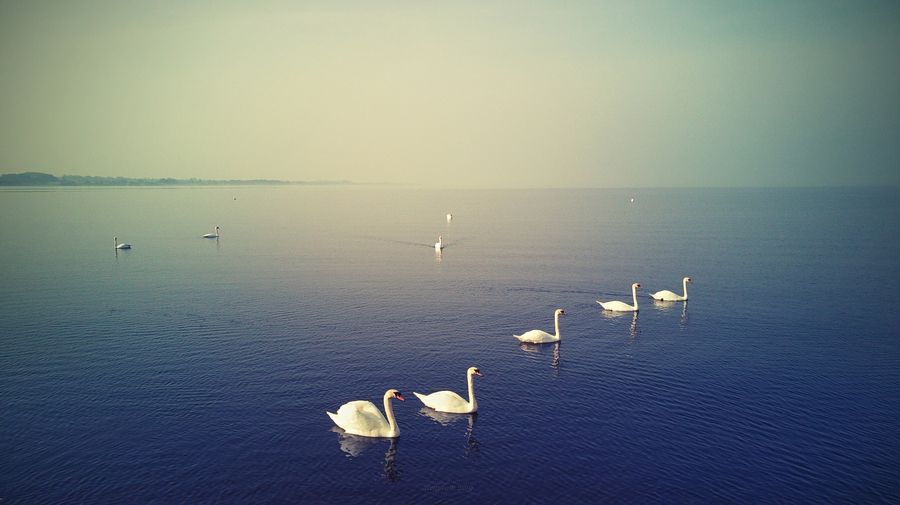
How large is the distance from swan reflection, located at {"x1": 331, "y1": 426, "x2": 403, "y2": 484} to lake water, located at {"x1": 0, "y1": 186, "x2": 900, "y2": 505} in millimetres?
136

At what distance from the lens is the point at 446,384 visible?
44469 mm

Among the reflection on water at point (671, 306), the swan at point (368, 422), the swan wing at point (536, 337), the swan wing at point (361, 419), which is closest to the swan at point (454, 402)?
the swan at point (368, 422)

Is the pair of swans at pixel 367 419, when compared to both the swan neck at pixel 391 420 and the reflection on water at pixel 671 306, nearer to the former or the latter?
the swan neck at pixel 391 420

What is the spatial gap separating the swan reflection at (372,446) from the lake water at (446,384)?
136 mm

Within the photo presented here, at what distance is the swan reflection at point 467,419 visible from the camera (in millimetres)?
34750

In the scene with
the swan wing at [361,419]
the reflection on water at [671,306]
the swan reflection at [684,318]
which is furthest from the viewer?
the reflection on water at [671,306]

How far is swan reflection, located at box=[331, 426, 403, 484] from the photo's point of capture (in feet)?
104

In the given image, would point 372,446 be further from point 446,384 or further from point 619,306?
point 619,306

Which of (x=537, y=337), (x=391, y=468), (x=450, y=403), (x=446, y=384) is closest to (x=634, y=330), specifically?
(x=537, y=337)

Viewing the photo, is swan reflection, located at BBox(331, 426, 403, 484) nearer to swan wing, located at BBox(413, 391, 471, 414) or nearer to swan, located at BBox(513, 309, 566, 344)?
swan wing, located at BBox(413, 391, 471, 414)

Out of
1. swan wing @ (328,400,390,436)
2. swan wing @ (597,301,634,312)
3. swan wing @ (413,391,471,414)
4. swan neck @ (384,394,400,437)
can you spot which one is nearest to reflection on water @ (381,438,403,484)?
swan neck @ (384,394,400,437)

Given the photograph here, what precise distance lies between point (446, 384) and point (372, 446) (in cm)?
1064

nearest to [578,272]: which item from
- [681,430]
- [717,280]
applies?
[717,280]

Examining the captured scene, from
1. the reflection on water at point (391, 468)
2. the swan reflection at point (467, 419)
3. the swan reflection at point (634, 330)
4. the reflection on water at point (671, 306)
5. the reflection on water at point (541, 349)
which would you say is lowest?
the reflection on water at point (391, 468)
